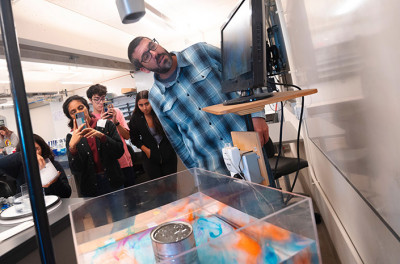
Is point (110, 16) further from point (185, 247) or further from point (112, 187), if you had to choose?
point (185, 247)

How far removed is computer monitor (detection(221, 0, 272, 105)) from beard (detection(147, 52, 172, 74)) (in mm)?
575

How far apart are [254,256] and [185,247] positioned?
0.14 m

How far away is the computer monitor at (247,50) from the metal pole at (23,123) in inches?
22.1

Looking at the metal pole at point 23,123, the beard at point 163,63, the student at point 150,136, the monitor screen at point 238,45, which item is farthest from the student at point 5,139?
the metal pole at point 23,123

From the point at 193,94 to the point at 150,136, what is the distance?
1.14 meters

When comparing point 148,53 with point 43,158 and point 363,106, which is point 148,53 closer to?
point 363,106

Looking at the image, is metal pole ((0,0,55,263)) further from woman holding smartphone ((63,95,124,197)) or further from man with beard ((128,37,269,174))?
woman holding smartphone ((63,95,124,197))

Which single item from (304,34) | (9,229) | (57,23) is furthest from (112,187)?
(57,23)

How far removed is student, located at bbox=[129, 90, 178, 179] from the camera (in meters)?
2.58

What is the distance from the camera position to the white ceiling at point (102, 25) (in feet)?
11.1

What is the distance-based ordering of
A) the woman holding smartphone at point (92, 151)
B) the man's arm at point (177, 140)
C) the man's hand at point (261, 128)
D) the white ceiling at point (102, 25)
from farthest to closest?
the white ceiling at point (102, 25)
the woman holding smartphone at point (92, 151)
the man's arm at point (177, 140)
the man's hand at point (261, 128)

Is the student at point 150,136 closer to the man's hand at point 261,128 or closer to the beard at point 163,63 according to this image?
the beard at point 163,63

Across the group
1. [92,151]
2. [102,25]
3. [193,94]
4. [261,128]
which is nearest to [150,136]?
[92,151]

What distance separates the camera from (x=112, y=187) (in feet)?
7.91
